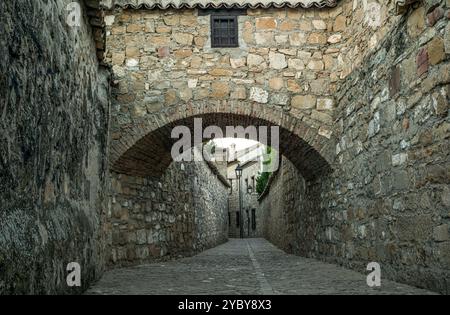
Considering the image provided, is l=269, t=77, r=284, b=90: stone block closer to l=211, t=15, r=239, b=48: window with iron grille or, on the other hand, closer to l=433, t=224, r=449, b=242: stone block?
l=211, t=15, r=239, b=48: window with iron grille

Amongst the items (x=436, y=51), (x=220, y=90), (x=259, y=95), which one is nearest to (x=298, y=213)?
(x=259, y=95)

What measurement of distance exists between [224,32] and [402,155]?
3.65 meters

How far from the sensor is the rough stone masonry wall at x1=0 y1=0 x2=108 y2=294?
8.21 ft

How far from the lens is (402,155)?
434cm

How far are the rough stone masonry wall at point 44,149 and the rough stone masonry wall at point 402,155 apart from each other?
303 centimetres

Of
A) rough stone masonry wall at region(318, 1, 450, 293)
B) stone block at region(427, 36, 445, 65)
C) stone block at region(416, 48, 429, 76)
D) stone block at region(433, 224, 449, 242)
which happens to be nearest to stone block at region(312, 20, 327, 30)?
rough stone masonry wall at region(318, 1, 450, 293)

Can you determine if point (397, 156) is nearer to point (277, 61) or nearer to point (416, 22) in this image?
point (416, 22)

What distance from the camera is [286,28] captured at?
6941 millimetres

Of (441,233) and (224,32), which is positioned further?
(224,32)

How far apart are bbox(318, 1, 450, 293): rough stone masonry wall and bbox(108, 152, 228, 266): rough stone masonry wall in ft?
10.9

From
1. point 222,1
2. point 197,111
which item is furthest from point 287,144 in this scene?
point 222,1

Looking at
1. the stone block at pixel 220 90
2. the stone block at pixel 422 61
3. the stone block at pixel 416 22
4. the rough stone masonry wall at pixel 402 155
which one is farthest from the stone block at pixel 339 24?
the stone block at pixel 422 61

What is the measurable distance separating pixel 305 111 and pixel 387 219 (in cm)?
248
